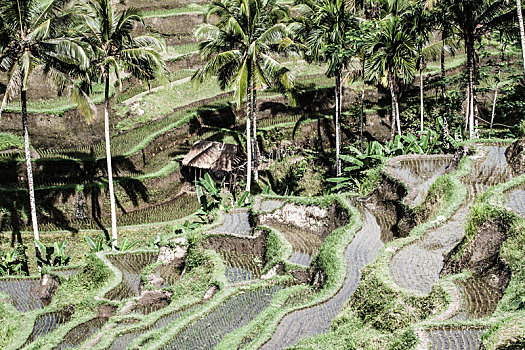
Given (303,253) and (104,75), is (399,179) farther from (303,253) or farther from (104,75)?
(104,75)

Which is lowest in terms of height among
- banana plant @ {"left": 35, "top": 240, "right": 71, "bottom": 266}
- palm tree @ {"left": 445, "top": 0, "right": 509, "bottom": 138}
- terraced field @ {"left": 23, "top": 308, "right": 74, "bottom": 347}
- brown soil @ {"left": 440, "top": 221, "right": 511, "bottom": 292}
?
terraced field @ {"left": 23, "top": 308, "right": 74, "bottom": 347}

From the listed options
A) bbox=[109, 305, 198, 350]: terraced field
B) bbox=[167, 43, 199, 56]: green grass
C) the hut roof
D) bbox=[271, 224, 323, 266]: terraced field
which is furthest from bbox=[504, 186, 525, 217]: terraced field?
bbox=[167, 43, 199, 56]: green grass

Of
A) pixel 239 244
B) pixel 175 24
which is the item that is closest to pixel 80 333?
pixel 239 244

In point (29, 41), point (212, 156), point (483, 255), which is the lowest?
point (483, 255)

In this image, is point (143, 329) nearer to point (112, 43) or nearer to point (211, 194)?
point (211, 194)

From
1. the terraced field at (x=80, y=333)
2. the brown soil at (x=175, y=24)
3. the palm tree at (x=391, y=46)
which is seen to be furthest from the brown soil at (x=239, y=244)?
the brown soil at (x=175, y=24)

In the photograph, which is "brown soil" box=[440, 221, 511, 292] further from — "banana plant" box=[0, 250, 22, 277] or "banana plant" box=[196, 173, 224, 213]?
"banana plant" box=[0, 250, 22, 277]
